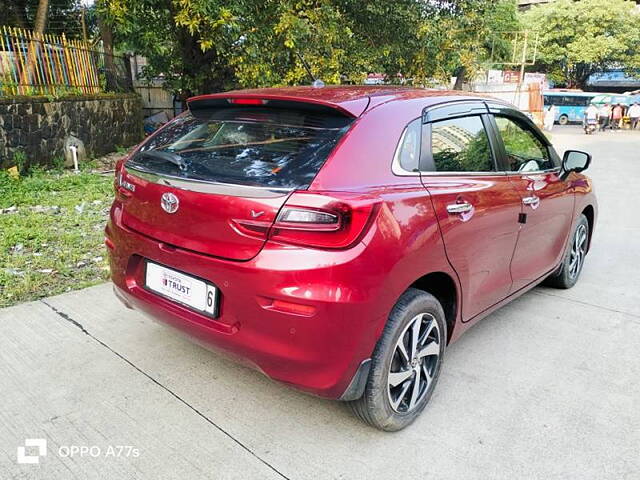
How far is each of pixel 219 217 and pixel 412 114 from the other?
112 cm

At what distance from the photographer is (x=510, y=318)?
3.89 meters

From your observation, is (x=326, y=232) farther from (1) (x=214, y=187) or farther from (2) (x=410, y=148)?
(2) (x=410, y=148)

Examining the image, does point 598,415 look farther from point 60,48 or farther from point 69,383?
point 60,48

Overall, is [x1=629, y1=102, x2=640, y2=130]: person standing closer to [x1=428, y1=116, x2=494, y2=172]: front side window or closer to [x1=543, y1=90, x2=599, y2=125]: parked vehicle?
[x1=543, y1=90, x2=599, y2=125]: parked vehicle

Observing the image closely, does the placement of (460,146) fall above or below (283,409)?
above

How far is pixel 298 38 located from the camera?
744 cm

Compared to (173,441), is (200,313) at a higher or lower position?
higher

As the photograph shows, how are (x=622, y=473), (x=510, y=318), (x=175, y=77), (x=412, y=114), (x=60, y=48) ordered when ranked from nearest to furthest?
(x=622, y=473), (x=412, y=114), (x=510, y=318), (x=60, y=48), (x=175, y=77)

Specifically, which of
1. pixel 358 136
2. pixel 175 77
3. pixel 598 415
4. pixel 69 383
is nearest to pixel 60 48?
pixel 175 77

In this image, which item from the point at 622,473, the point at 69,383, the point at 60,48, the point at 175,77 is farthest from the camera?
the point at 175,77

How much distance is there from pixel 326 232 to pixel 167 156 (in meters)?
1.04

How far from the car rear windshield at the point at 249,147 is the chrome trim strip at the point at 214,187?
0.9 inches

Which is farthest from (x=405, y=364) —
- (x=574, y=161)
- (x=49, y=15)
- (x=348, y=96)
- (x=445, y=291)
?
(x=49, y=15)

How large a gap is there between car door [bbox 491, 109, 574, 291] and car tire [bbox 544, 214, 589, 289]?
0.91 feet
